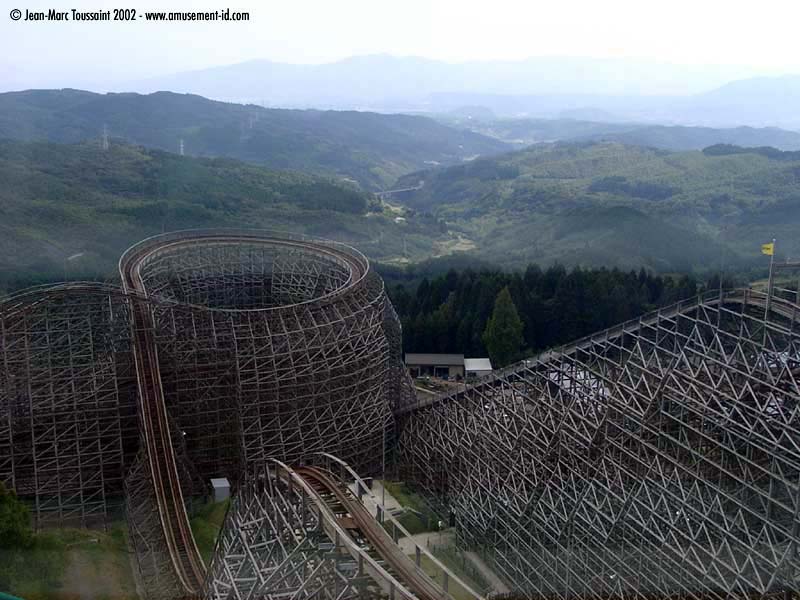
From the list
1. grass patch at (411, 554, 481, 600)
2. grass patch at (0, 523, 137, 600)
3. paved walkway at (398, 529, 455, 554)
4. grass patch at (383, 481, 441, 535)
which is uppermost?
grass patch at (411, 554, 481, 600)

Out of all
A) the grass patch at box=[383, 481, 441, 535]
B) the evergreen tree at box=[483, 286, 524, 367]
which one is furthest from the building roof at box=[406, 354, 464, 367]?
the grass patch at box=[383, 481, 441, 535]

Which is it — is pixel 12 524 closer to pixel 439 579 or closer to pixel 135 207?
pixel 439 579

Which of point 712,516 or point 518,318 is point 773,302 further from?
point 518,318

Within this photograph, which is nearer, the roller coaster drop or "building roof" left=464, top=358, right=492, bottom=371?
the roller coaster drop

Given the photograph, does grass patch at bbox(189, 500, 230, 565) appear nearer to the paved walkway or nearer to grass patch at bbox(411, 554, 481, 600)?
the paved walkway

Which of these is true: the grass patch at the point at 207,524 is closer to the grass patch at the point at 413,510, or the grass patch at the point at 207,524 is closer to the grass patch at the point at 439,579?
the grass patch at the point at 413,510

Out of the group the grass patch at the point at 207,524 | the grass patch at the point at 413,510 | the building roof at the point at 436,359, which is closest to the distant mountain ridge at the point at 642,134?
the building roof at the point at 436,359
